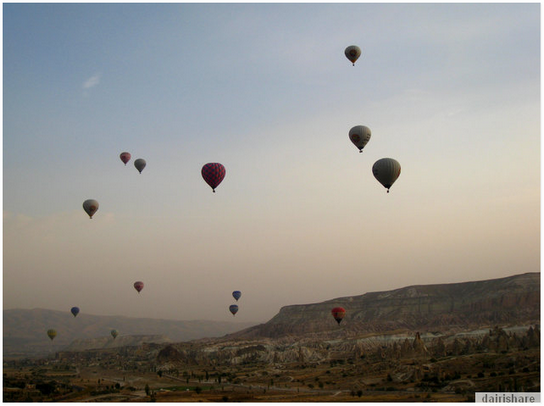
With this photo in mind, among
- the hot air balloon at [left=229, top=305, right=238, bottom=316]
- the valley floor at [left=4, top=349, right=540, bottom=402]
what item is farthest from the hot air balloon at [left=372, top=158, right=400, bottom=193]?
the hot air balloon at [left=229, top=305, right=238, bottom=316]

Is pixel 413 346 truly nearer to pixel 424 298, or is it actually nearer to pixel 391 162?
pixel 391 162

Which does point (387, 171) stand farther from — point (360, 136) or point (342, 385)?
point (342, 385)

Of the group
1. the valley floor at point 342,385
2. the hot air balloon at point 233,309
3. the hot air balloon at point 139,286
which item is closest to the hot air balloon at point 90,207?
the valley floor at point 342,385

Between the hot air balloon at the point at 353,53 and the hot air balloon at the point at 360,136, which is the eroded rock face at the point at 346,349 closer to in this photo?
the hot air balloon at the point at 360,136

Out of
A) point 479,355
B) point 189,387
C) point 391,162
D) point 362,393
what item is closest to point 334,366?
point 479,355

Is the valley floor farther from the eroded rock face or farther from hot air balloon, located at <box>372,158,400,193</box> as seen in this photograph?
hot air balloon, located at <box>372,158,400,193</box>

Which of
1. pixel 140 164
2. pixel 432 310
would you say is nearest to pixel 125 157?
pixel 140 164
